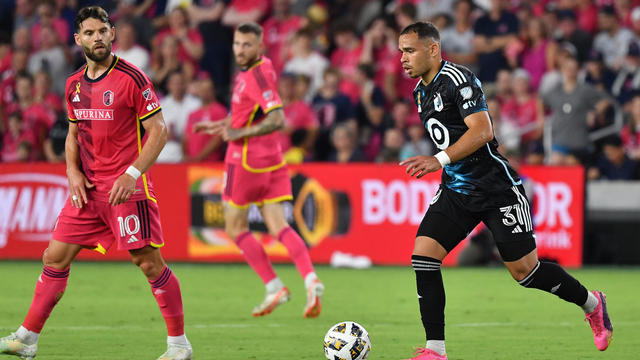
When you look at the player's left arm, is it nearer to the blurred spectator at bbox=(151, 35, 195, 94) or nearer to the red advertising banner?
the red advertising banner

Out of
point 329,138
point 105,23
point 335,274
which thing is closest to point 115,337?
point 105,23

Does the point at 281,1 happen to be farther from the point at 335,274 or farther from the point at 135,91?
the point at 135,91

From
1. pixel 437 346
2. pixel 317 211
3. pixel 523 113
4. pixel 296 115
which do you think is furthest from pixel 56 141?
pixel 437 346

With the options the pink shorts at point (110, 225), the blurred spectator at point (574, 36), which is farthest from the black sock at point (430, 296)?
the blurred spectator at point (574, 36)

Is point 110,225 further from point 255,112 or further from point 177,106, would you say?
point 177,106

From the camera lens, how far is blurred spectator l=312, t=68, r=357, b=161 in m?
16.2

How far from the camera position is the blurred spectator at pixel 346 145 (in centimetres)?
1535

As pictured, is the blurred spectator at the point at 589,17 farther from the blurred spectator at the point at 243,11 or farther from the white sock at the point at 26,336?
the white sock at the point at 26,336

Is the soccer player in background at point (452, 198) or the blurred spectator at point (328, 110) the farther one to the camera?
the blurred spectator at point (328, 110)

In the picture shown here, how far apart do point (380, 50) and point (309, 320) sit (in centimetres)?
894

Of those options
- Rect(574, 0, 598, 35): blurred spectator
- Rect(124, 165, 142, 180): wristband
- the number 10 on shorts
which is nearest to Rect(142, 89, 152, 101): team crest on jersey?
Rect(124, 165, 142, 180): wristband

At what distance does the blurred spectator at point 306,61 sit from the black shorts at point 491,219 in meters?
10.4

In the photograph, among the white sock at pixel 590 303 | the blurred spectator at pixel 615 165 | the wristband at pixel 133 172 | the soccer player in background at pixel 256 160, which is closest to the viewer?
the wristband at pixel 133 172

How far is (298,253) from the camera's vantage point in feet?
32.1
